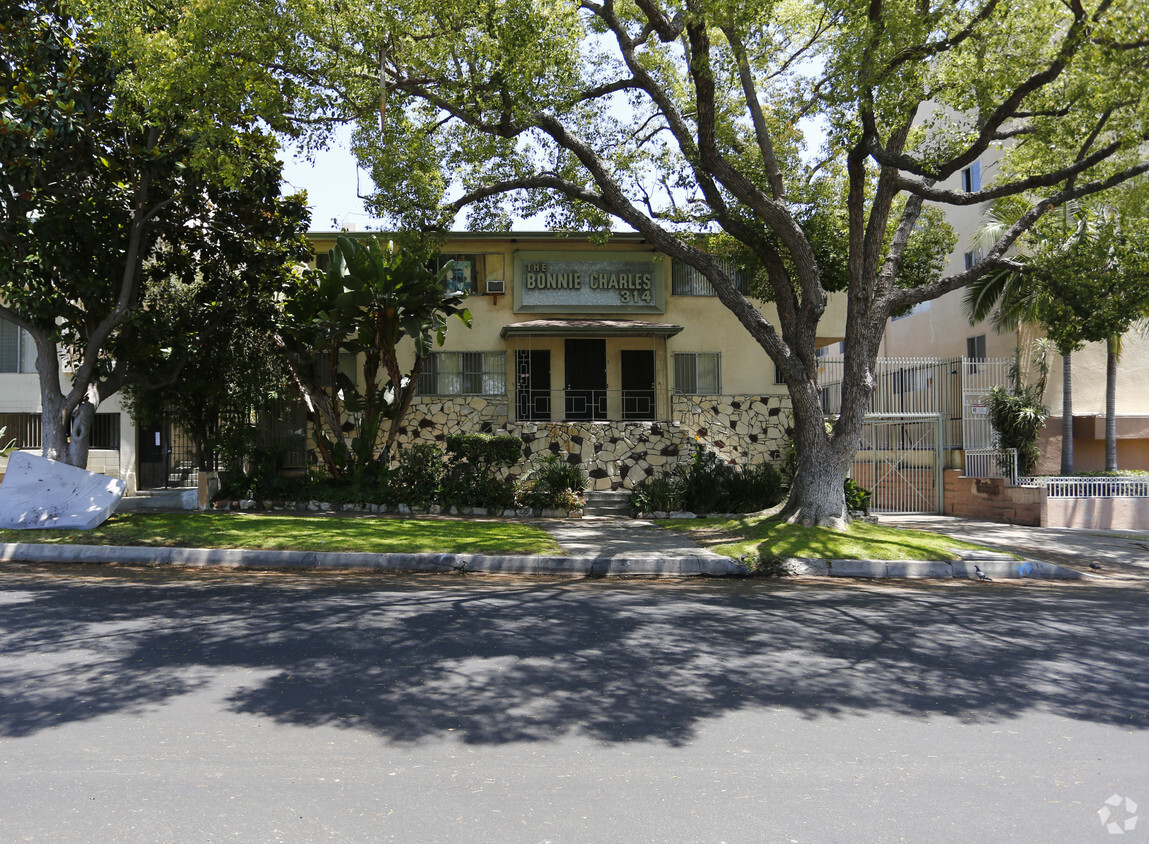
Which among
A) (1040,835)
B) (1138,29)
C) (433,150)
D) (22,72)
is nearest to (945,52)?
(1138,29)

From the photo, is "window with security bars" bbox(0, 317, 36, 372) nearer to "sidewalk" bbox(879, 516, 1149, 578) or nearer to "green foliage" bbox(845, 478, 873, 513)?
"green foliage" bbox(845, 478, 873, 513)

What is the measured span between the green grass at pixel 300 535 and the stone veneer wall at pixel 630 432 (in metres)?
4.60

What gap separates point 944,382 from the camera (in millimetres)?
19562

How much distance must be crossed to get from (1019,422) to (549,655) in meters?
16.2

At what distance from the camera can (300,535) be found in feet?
40.4

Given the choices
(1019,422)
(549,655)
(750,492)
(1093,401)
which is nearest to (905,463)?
(1019,422)

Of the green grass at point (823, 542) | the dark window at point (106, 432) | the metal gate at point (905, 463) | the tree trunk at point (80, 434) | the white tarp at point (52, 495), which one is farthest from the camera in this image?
Result: the dark window at point (106, 432)

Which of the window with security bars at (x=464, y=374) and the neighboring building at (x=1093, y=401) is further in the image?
the neighboring building at (x=1093, y=401)

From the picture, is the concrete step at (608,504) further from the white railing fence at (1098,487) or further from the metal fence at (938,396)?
the white railing fence at (1098,487)

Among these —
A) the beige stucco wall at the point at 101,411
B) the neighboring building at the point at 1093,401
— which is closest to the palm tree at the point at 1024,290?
the neighboring building at the point at 1093,401

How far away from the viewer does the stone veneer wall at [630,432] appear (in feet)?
61.5

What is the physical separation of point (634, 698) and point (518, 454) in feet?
41.8

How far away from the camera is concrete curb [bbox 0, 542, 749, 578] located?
1098 centimetres

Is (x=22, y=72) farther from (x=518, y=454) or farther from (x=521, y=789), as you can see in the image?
(x=521, y=789)
